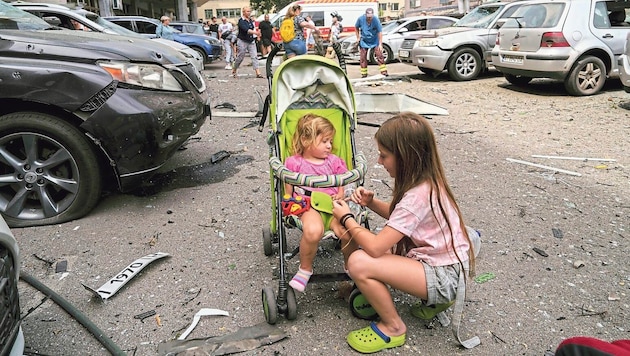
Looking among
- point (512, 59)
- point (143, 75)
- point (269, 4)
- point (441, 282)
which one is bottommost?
point (441, 282)

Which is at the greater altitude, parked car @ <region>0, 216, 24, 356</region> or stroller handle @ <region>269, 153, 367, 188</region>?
stroller handle @ <region>269, 153, 367, 188</region>

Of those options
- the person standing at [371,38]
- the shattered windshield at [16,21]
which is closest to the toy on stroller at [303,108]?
the shattered windshield at [16,21]

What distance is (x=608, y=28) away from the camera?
9.44m

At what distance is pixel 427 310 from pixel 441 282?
0.39 meters

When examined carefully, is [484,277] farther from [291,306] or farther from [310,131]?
[310,131]

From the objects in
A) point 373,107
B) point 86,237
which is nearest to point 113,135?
point 86,237

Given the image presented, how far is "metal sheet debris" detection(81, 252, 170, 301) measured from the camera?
307cm

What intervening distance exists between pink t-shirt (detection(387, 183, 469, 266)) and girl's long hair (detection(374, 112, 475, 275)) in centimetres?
2

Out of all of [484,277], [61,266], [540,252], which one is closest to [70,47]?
[61,266]

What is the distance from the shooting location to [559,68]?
9.26 meters

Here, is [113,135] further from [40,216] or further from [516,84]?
[516,84]

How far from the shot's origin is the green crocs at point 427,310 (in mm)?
2782

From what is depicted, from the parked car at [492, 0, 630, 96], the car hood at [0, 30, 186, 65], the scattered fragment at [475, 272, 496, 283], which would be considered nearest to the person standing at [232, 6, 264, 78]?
the parked car at [492, 0, 630, 96]

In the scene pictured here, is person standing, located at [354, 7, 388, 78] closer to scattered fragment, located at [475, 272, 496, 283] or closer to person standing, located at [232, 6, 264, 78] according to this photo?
person standing, located at [232, 6, 264, 78]
